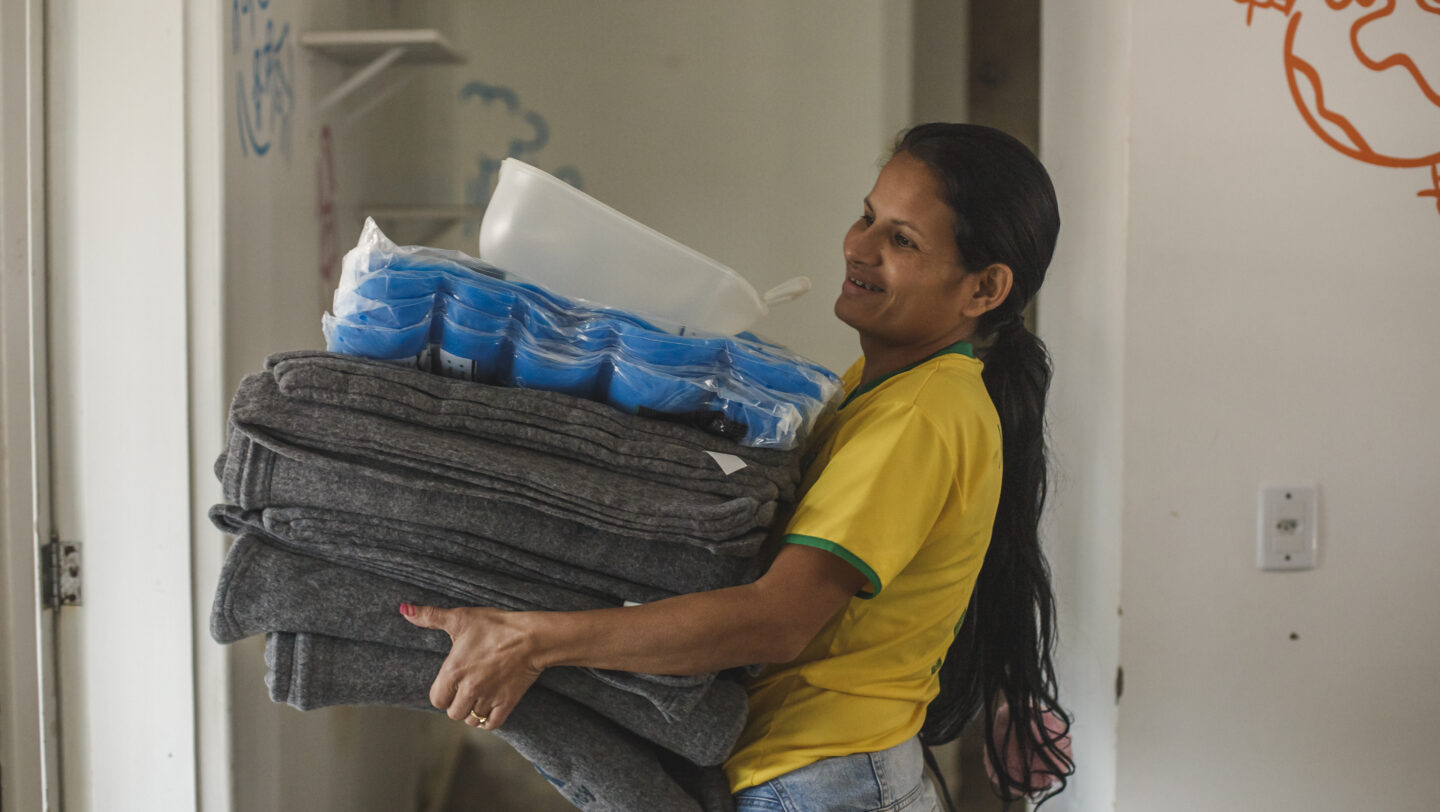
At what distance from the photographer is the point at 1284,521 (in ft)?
3.53

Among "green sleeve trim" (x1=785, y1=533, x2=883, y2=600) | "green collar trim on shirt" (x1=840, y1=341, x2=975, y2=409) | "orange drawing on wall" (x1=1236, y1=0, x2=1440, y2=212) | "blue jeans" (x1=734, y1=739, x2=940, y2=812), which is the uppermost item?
"orange drawing on wall" (x1=1236, y1=0, x2=1440, y2=212)

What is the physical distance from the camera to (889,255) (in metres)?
0.83

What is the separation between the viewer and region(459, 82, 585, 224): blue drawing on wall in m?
1.62

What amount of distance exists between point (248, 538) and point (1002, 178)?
2.15 feet

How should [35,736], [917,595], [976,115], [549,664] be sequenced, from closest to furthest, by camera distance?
[549,664] < [917,595] < [35,736] < [976,115]

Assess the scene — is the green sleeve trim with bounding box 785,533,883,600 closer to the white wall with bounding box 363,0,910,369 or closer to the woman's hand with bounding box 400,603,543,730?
the woman's hand with bounding box 400,603,543,730

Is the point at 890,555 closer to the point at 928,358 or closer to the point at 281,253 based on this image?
the point at 928,358

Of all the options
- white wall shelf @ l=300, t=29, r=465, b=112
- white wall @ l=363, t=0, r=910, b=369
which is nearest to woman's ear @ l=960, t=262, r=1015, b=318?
white wall @ l=363, t=0, r=910, b=369

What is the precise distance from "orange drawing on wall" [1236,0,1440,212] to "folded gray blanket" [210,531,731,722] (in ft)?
3.11

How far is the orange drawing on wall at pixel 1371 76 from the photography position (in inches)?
41.6

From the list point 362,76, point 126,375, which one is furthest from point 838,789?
point 362,76

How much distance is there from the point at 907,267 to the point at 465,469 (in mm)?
413

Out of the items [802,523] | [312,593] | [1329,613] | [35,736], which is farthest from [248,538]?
[1329,613]

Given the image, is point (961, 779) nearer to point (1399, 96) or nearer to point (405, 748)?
point (405, 748)
